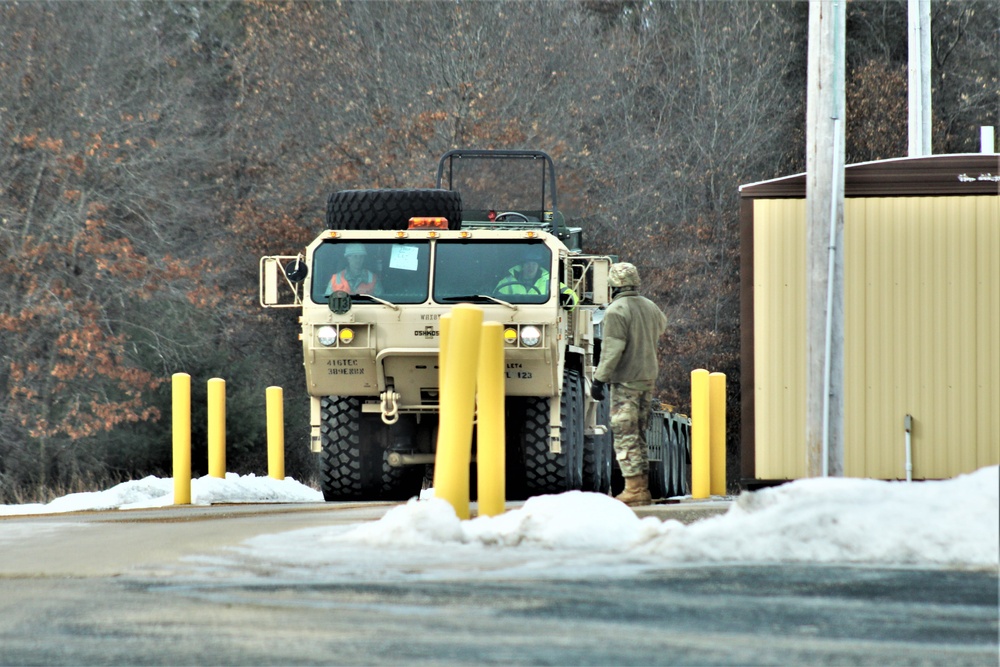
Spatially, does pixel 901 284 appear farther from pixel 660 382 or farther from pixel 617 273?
pixel 660 382

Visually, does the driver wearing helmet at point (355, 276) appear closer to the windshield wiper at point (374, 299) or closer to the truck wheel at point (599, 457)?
the windshield wiper at point (374, 299)

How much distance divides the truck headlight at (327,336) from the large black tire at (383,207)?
0.98 meters

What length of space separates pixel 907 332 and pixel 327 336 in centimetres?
466

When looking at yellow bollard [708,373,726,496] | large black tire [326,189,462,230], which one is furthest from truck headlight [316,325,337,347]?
yellow bollard [708,373,726,496]

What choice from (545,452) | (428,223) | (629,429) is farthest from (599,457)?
(428,223)

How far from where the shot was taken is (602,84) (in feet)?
125

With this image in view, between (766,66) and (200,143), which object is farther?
(766,66)

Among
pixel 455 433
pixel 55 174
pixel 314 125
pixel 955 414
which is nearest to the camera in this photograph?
pixel 455 433

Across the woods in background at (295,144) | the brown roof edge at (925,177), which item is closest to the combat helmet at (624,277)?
the brown roof edge at (925,177)

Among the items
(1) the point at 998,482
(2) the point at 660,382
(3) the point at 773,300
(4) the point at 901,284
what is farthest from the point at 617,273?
(2) the point at 660,382

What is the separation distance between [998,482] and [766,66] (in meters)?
30.9

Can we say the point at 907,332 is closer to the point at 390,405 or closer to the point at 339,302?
the point at 390,405

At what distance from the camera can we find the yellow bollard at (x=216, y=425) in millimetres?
17000

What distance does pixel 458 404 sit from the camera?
373 inches
